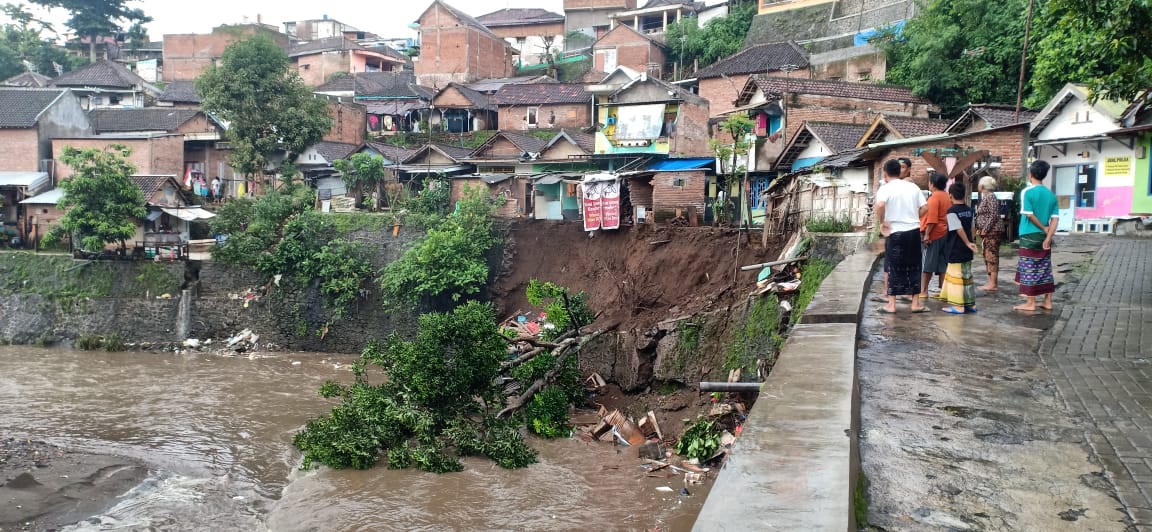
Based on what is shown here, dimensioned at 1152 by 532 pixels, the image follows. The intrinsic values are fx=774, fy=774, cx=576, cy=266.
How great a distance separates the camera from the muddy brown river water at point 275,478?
11148 mm

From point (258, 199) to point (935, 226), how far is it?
27086 millimetres

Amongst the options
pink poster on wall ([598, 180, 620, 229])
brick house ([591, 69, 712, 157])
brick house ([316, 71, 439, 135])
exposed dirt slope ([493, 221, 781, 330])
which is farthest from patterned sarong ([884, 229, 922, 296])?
brick house ([316, 71, 439, 135])

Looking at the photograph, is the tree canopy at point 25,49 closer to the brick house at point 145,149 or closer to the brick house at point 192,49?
the brick house at point 192,49

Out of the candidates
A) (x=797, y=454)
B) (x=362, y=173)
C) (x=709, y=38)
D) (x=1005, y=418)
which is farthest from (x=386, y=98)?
(x=797, y=454)

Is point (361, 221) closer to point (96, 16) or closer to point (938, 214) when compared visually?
point (938, 214)

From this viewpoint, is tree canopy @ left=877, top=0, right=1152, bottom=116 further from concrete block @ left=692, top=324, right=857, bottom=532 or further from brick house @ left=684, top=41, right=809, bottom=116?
concrete block @ left=692, top=324, right=857, bottom=532

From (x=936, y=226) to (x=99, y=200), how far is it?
2900cm

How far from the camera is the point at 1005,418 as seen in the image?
16.2 ft

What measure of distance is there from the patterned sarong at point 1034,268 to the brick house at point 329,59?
48.2m

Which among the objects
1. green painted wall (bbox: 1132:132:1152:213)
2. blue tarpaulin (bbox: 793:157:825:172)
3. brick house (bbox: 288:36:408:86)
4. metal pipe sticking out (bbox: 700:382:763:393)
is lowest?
metal pipe sticking out (bbox: 700:382:763:393)

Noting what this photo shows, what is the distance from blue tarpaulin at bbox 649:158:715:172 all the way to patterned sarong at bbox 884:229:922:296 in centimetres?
2275

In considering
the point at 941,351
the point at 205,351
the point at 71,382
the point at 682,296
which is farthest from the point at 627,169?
the point at 941,351

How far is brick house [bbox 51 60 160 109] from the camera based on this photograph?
149 feet

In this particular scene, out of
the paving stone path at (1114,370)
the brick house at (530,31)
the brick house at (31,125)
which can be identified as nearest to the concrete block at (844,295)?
the paving stone path at (1114,370)
